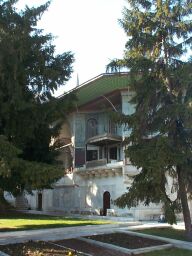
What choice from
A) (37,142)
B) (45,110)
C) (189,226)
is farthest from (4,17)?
(189,226)

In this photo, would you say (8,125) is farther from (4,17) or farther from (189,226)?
(189,226)

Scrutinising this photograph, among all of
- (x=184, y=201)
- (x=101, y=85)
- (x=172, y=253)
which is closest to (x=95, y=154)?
(x=101, y=85)

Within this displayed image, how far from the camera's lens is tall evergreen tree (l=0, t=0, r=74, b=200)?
1631 centimetres

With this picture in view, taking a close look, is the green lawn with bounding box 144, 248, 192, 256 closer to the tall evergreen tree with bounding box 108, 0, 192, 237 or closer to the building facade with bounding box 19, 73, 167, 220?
the tall evergreen tree with bounding box 108, 0, 192, 237

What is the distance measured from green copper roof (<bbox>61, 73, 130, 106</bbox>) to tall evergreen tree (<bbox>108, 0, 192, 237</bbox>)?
52.5ft

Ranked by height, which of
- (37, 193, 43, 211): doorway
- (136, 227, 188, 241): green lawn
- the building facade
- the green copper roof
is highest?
the green copper roof

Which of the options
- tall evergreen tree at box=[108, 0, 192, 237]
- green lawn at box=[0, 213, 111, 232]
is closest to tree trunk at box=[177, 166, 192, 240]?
tall evergreen tree at box=[108, 0, 192, 237]

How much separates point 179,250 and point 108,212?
19.4m

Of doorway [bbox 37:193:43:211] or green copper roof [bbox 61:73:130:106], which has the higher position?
green copper roof [bbox 61:73:130:106]

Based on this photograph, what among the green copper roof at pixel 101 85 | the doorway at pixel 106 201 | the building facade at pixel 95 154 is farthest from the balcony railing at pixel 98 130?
the doorway at pixel 106 201

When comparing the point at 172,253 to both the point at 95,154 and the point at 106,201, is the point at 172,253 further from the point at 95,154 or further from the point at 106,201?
the point at 95,154

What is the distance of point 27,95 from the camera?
61.8 feet

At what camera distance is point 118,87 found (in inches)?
1454

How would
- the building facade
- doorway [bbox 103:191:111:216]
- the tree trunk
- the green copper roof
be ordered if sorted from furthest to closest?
doorway [bbox 103:191:111:216] → the building facade → the green copper roof → the tree trunk
